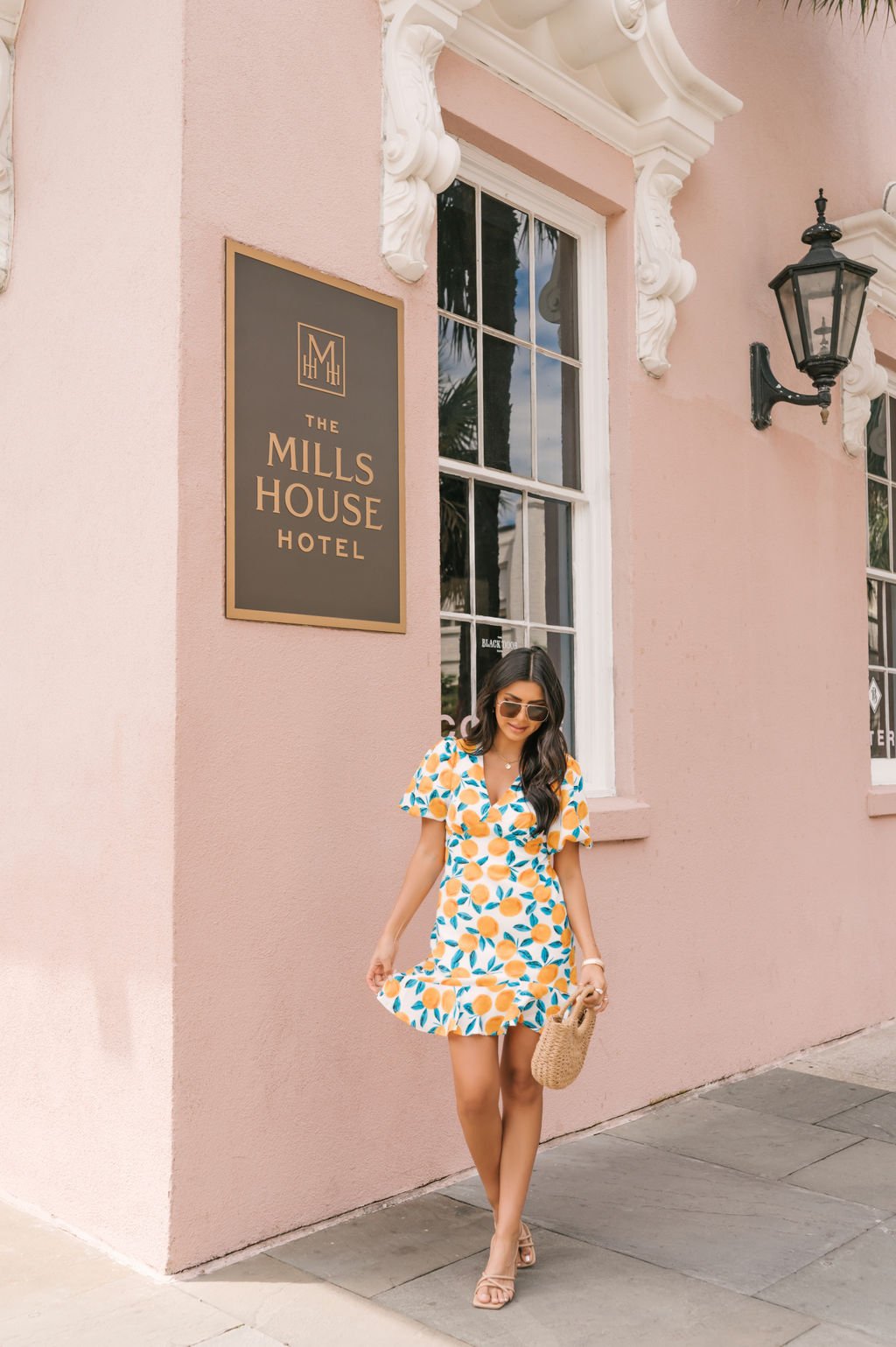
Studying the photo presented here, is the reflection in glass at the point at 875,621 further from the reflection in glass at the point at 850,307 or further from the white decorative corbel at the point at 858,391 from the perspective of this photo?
the reflection in glass at the point at 850,307

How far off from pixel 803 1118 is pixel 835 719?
2.20 m

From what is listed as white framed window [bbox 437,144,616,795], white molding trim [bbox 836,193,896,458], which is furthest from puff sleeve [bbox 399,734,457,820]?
white molding trim [bbox 836,193,896,458]

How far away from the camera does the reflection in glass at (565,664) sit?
197 inches

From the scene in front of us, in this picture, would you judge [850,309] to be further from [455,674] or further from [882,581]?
[455,674]

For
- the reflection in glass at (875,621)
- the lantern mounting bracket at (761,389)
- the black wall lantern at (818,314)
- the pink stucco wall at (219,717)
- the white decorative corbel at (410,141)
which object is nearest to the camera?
the pink stucco wall at (219,717)

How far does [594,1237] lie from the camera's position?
12.0 feet

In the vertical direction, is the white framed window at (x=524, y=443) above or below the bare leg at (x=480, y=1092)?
above

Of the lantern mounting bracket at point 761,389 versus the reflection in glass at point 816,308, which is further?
the lantern mounting bracket at point 761,389

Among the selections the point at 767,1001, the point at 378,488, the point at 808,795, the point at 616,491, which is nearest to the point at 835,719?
the point at 808,795

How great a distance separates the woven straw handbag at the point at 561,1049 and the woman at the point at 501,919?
0.10m

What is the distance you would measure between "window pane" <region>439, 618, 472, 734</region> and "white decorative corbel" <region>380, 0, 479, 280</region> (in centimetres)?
Answer: 126

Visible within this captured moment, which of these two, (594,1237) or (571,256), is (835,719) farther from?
(594,1237)

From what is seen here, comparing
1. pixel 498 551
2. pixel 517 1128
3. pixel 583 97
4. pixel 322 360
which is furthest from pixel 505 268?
pixel 517 1128

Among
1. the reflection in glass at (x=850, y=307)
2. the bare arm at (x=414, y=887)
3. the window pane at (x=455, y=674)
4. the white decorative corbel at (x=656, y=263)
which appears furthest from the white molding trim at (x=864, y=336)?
the bare arm at (x=414, y=887)
